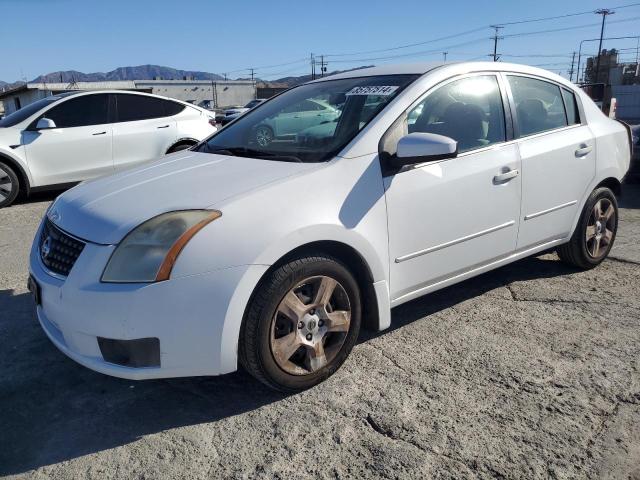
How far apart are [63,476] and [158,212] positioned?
117 centimetres

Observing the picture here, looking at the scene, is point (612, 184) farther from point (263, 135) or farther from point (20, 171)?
point (20, 171)

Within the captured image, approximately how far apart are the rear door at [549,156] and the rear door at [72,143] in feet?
19.8

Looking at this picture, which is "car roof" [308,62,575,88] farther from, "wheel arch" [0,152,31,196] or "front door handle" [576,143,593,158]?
"wheel arch" [0,152,31,196]

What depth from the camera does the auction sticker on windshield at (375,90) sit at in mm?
3201

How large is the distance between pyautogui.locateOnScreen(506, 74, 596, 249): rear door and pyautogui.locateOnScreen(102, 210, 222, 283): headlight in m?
2.23

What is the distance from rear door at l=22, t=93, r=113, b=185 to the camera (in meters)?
7.42

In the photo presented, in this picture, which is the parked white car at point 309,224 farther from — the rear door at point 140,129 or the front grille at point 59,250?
the rear door at point 140,129

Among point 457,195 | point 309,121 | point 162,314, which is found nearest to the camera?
point 162,314

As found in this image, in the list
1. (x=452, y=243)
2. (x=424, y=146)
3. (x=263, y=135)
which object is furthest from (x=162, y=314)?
(x=452, y=243)

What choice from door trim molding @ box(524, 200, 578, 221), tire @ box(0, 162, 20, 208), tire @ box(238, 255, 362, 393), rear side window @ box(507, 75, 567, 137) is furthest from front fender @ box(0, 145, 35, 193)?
door trim molding @ box(524, 200, 578, 221)

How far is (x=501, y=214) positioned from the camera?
11.4ft

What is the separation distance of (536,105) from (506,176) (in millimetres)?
796

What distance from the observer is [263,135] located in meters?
3.58

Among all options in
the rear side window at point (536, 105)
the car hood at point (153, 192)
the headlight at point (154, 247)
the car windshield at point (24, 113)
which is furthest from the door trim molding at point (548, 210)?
the car windshield at point (24, 113)
